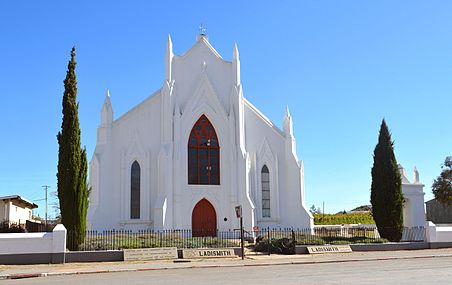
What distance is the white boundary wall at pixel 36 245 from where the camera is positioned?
21344 millimetres

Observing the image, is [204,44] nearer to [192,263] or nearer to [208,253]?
[208,253]

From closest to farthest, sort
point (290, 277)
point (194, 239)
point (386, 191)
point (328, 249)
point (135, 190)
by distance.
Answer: point (290, 277)
point (328, 249)
point (194, 239)
point (386, 191)
point (135, 190)

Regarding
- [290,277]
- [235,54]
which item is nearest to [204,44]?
[235,54]

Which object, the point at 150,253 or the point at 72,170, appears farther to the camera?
the point at 72,170

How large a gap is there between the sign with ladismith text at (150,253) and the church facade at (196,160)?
7.58m

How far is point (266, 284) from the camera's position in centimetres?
1352

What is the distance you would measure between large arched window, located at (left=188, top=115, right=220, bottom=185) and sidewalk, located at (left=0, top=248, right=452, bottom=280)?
932 cm

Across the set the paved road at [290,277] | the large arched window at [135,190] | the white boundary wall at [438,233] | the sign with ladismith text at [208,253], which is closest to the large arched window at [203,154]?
the large arched window at [135,190]

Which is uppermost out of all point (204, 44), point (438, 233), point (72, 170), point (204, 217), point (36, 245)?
point (204, 44)

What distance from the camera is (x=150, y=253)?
23156 millimetres

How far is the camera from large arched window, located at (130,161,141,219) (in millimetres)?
32875

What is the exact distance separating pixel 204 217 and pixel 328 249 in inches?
402

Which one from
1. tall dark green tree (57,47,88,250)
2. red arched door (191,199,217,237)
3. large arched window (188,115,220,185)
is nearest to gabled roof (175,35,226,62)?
large arched window (188,115,220,185)

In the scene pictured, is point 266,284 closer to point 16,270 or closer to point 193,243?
point 16,270
